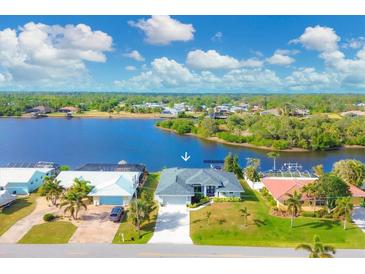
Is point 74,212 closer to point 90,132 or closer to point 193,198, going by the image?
point 193,198

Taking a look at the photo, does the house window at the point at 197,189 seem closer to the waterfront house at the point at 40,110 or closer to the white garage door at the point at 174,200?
the white garage door at the point at 174,200

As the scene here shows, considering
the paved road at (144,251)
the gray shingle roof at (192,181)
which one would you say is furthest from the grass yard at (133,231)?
the gray shingle roof at (192,181)

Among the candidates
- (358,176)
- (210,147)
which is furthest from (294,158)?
(358,176)

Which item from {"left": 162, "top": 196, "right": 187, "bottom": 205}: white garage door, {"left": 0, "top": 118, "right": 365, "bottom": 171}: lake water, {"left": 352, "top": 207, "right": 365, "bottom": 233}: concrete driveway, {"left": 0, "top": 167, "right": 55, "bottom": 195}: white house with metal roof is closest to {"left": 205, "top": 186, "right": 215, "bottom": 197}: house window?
{"left": 162, "top": 196, "right": 187, "bottom": 205}: white garage door

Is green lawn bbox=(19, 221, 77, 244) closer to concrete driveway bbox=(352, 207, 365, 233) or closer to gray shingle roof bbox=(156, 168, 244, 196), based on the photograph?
gray shingle roof bbox=(156, 168, 244, 196)

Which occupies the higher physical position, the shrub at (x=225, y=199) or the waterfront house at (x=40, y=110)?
the waterfront house at (x=40, y=110)

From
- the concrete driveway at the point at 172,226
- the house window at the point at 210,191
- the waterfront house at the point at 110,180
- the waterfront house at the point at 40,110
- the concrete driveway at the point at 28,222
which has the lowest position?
the concrete driveway at the point at 172,226
